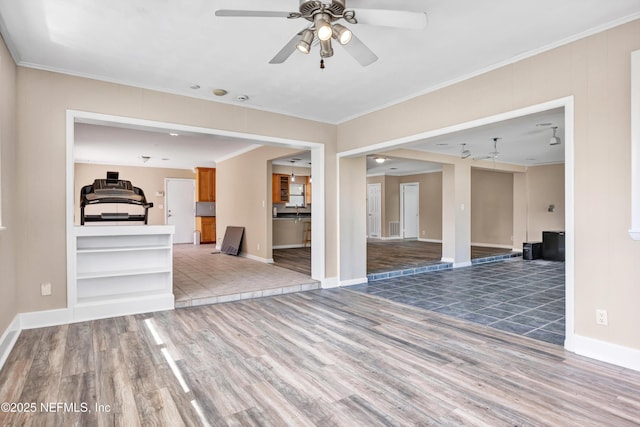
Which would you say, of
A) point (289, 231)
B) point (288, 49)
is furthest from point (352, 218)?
point (289, 231)

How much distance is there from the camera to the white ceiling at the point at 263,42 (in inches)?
94.3

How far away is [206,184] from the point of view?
1060 cm

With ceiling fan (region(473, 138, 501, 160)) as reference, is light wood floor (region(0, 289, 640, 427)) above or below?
below

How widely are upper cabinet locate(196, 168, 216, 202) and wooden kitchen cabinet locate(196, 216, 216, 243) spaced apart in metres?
0.62

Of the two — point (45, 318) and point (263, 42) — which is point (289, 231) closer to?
point (45, 318)

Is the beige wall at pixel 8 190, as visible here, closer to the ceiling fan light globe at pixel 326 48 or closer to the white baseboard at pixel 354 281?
the ceiling fan light globe at pixel 326 48

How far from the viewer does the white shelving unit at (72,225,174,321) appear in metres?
3.68

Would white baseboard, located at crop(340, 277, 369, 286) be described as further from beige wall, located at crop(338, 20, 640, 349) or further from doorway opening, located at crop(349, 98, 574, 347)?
beige wall, located at crop(338, 20, 640, 349)

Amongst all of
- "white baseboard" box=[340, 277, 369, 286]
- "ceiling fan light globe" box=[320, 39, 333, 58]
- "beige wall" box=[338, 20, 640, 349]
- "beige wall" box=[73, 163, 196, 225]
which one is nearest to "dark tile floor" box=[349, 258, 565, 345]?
"white baseboard" box=[340, 277, 369, 286]

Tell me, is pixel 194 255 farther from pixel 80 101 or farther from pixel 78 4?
pixel 78 4

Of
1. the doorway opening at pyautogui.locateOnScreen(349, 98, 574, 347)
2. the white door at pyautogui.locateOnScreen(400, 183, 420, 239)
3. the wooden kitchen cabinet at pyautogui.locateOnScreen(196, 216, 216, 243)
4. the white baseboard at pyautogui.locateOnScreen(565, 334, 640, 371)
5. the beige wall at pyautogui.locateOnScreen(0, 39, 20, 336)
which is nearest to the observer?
the white baseboard at pyautogui.locateOnScreen(565, 334, 640, 371)

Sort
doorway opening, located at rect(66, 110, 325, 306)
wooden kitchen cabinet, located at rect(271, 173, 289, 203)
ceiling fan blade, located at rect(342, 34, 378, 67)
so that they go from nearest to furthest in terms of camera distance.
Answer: ceiling fan blade, located at rect(342, 34, 378, 67), doorway opening, located at rect(66, 110, 325, 306), wooden kitchen cabinet, located at rect(271, 173, 289, 203)

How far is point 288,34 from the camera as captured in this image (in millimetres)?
2777

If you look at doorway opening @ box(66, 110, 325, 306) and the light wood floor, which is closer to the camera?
the light wood floor
